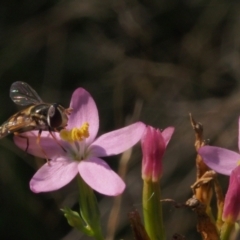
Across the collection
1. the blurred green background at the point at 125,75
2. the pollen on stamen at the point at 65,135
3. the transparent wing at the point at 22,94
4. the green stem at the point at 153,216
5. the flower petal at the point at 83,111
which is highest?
the transparent wing at the point at 22,94

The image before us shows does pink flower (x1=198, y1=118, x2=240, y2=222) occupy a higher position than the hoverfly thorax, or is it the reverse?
the hoverfly thorax

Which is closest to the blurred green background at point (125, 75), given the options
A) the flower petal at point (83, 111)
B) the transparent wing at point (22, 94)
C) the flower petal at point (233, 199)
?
the transparent wing at point (22, 94)

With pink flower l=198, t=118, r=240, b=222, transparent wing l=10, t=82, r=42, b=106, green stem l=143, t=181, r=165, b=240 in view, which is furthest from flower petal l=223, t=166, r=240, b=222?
transparent wing l=10, t=82, r=42, b=106

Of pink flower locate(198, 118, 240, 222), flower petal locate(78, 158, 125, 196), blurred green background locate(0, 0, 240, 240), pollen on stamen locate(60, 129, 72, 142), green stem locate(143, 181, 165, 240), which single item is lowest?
blurred green background locate(0, 0, 240, 240)

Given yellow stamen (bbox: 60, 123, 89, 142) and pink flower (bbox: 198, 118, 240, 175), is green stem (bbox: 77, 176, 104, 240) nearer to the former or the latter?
yellow stamen (bbox: 60, 123, 89, 142)

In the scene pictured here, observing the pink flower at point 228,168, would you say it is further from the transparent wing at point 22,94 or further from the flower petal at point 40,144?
the transparent wing at point 22,94

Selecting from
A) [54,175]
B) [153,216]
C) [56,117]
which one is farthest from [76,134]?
[153,216]

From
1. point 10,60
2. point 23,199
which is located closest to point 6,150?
point 23,199
